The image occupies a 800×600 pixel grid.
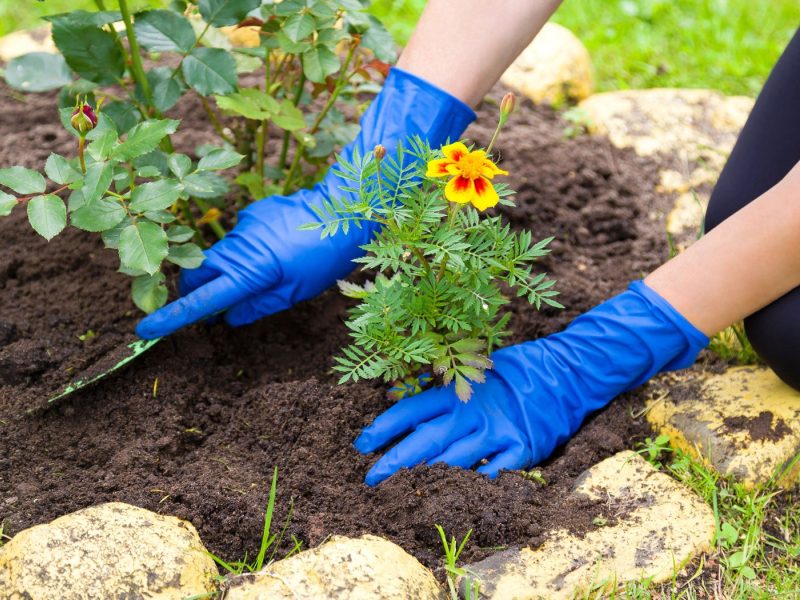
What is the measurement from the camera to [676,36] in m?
3.75

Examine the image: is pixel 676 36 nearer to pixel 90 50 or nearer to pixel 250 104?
pixel 250 104

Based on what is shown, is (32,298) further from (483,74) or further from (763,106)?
(763,106)

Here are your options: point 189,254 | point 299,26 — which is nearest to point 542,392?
point 189,254

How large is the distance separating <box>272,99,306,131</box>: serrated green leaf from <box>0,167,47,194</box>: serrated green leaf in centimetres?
56

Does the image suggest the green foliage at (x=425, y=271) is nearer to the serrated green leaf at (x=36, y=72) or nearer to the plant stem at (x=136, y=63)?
the plant stem at (x=136, y=63)

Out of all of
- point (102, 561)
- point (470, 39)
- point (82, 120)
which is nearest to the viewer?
point (102, 561)

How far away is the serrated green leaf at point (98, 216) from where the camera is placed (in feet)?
5.35

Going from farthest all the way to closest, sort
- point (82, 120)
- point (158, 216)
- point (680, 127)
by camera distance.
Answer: point (680, 127) → point (158, 216) → point (82, 120)

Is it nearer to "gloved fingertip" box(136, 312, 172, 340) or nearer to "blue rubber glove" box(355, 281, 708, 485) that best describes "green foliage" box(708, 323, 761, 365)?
"blue rubber glove" box(355, 281, 708, 485)

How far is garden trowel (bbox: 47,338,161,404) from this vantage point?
6.07ft

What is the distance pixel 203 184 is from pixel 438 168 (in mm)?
576

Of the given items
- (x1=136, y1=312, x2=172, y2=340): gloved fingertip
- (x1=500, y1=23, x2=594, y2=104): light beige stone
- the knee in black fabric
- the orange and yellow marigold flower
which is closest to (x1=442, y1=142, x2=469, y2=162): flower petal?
the orange and yellow marigold flower

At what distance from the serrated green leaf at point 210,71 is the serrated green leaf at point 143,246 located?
0.38 m

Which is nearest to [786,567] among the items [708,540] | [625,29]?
[708,540]
